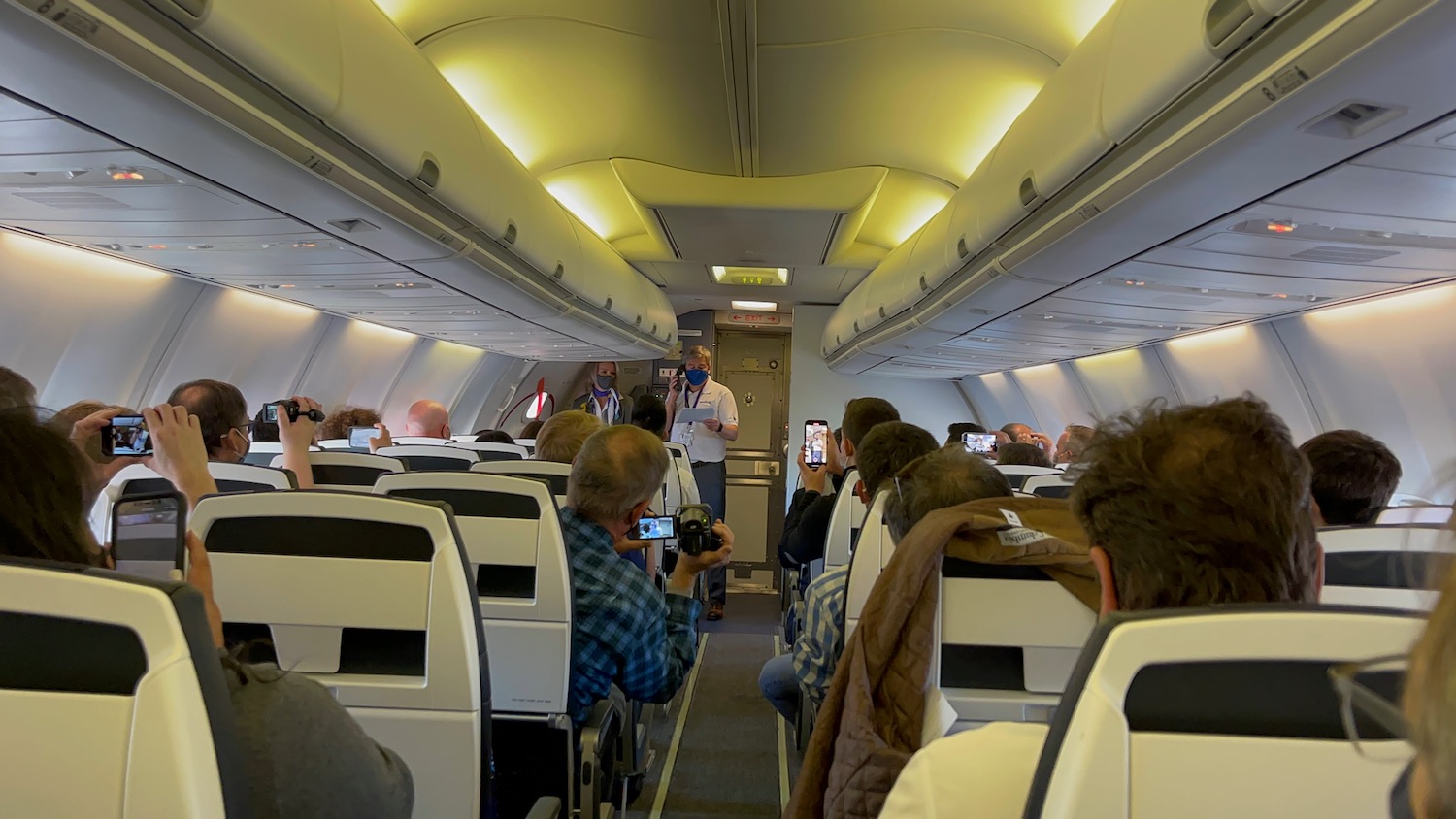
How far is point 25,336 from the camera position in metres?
5.29

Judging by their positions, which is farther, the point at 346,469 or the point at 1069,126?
the point at 346,469

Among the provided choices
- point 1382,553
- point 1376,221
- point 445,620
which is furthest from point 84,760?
point 1376,221

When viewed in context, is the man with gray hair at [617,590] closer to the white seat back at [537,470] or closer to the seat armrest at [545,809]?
the seat armrest at [545,809]

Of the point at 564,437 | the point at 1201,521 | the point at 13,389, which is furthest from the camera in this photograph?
the point at 564,437

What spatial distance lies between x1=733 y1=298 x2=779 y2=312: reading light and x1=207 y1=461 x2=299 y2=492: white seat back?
9977mm

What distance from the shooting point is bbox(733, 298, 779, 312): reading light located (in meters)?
12.9

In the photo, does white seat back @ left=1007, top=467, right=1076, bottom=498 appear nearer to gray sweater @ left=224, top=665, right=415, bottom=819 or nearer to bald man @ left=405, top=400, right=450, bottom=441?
gray sweater @ left=224, top=665, right=415, bottom=819

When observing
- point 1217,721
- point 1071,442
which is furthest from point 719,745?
point 1217,721

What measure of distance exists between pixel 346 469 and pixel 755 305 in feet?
31.5

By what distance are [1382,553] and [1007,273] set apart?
2.71 m

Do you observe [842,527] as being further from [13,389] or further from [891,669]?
[13,389]

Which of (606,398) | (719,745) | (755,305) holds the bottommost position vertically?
(719,745)

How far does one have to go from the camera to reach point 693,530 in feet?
10.5

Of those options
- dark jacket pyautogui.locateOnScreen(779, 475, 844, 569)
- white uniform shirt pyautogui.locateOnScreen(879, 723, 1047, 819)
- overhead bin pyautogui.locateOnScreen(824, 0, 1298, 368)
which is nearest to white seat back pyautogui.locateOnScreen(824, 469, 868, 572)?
dark jacket pyautogui.locateOnScreen(779, 475, 844, 569)
